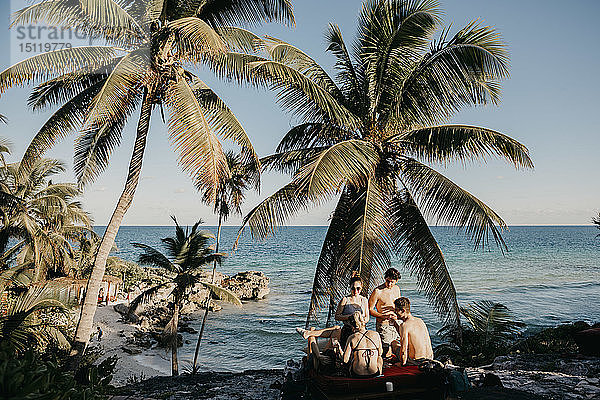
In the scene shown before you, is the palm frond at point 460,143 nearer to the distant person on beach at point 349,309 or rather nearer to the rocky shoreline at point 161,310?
the distant person on beach at point 349,309

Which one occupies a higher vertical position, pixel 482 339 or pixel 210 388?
pixel 482 339

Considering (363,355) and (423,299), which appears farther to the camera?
(423,299)

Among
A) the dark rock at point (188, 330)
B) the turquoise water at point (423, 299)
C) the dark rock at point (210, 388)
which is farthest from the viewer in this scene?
the dark rock at point (188, 330)

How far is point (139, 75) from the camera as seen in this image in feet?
28.7

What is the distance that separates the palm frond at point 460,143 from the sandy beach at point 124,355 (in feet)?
44.1

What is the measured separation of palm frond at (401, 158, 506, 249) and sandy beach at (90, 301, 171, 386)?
1277cm

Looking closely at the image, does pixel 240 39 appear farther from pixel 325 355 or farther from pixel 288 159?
pixel 325 355

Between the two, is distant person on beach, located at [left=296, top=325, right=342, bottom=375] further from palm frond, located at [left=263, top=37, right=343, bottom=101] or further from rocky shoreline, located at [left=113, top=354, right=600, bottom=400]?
palm frond, located at [left=263, top=37, right=343, bottom=101]

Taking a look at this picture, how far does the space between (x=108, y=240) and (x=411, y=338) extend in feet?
Answer: 22.3

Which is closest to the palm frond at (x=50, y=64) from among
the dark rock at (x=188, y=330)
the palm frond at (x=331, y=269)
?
the palm frond at (x=331, y=269)

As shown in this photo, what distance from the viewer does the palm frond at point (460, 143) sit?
936cm

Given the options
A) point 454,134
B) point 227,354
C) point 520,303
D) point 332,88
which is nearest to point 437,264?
point 454,134

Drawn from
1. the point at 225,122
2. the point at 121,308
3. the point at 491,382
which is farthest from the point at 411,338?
the point at 121,308

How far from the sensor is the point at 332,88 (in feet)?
37.2
